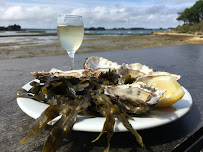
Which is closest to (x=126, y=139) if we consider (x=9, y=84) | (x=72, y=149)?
(x=72, y=149)

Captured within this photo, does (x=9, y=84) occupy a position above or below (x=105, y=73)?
below

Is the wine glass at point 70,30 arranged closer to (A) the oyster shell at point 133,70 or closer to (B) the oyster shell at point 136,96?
(A) the oyster shell at point 133,70

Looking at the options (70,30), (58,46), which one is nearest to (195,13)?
(58,46)

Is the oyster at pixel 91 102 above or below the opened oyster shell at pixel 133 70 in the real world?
below

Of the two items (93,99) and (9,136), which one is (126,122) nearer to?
(93,99)

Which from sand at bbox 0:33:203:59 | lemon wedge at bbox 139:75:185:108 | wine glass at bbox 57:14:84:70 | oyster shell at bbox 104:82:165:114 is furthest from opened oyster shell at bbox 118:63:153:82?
sand at bbox 0:33:203:59

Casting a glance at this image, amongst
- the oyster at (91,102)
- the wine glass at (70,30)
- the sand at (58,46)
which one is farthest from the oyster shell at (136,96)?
the sand at (58,46)

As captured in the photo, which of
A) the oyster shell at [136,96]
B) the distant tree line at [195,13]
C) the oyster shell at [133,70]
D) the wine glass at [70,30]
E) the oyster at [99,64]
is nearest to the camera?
the oyster shell at [136,96]
